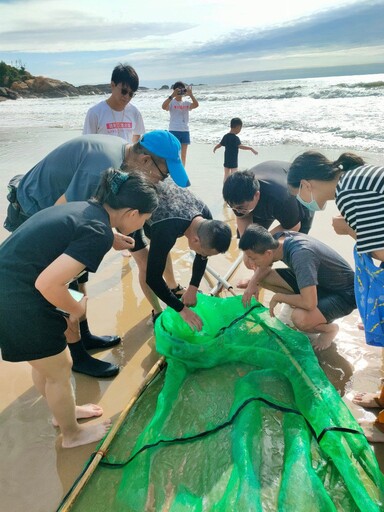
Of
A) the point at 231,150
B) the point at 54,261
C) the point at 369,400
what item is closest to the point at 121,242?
the point at 54,261

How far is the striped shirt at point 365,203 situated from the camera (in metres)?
2.01

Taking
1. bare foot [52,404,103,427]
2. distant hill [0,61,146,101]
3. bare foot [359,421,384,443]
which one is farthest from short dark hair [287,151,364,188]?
distant hill [0,61,146,101]

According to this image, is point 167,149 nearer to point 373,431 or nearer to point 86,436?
point 86,436

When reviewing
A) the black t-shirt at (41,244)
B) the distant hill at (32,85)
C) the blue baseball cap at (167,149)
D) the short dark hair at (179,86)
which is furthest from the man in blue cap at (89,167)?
the distant hill at (32,85)

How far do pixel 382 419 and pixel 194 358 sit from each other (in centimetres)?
109

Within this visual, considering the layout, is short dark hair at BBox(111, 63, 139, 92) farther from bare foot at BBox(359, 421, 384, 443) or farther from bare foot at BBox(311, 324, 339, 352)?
bare foot at BBox(359, 421, 384, 443)

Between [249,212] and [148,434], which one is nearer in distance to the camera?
[148,434]

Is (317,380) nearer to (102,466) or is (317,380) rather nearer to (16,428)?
(102,466)

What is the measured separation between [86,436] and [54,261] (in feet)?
3.71

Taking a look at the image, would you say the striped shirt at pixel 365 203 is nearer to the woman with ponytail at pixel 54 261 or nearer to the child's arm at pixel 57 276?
the woman with ponytail at pixel 54 261

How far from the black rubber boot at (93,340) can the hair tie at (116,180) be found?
1474mm

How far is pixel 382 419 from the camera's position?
2.37m

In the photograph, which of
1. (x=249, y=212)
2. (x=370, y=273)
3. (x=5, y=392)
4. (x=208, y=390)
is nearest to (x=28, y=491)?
(x=5, y=392)

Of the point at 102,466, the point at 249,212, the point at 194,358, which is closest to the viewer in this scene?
the point at 102,466
